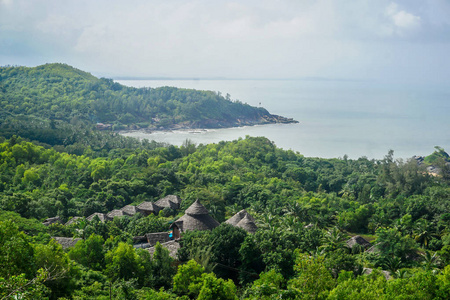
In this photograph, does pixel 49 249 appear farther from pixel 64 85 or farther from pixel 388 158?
pixel 64 85

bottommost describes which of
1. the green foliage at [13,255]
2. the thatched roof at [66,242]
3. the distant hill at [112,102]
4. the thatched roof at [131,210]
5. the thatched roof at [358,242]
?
the thatched roof at [358,242]

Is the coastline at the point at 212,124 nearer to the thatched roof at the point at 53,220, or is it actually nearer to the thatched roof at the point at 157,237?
the thatched roof at the point at 53,220

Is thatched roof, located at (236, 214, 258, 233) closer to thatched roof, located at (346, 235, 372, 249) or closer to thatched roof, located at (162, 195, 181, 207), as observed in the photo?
thatched roof, located at (346, 235, 372, 249)

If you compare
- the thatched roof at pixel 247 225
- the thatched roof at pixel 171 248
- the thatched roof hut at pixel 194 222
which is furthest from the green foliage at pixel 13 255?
the thatched roof at pixel 247 225

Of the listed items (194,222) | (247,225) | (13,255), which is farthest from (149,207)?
(13,255)

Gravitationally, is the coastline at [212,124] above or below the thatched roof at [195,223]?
above
